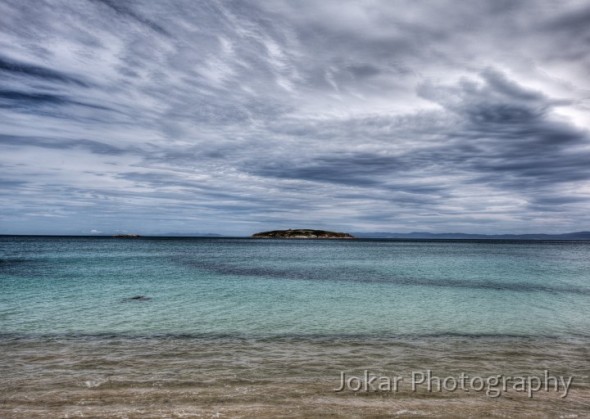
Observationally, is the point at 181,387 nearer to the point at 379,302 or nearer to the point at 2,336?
the point at 2,336

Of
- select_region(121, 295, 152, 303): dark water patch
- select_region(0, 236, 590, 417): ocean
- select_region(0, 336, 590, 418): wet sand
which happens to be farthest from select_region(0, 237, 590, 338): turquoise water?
select_region(0, 336, 590, 418): wet sand

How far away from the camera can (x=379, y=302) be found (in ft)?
79.1

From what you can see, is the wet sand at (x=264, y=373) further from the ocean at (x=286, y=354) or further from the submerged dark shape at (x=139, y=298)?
the submerged dark shape at (x=139, y=298)

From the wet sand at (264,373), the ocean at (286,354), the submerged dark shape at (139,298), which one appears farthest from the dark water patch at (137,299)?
the wet sand at (264,373)

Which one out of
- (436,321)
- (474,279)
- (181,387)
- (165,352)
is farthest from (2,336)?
(474,279)

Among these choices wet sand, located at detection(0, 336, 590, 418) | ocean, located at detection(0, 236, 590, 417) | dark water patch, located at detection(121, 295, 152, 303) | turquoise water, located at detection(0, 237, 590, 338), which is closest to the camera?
wet sand, located at detection(0, 336, 590, 418)

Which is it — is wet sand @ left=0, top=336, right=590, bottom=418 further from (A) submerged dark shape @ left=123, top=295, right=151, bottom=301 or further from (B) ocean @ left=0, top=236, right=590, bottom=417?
(A) submerged dark shape @ left=123, top=295, right=151, bottom=301

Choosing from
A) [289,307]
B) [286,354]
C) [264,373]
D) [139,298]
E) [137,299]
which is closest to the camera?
[264,373]

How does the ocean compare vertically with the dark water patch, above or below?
above

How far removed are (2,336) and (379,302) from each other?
731 inches

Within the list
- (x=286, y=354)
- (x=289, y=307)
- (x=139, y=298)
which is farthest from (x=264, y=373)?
(x=139, y=298)

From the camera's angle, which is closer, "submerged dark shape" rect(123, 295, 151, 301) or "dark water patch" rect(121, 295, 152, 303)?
"dark water patch" rect(121, 295, 152, 303)

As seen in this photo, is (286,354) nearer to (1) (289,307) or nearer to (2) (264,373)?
(2) (264,373)

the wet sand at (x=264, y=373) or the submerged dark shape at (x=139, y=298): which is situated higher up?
the wet sand at (x=264, y=373)
